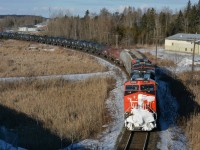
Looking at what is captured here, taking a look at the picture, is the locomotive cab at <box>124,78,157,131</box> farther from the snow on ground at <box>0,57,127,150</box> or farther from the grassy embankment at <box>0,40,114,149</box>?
the grassy embankment at <box>0,40,114,149</box>

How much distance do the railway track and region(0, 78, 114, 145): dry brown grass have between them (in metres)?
1.80

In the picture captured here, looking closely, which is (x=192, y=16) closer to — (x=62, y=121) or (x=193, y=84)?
(x=193, y=84)

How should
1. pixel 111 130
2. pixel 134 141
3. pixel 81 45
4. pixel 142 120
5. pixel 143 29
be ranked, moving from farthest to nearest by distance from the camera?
pixel 143 29, pixel 81 45, pixel 111 130, pixel 142 120, pixel 134 141

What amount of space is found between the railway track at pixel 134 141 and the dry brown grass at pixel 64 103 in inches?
70.9

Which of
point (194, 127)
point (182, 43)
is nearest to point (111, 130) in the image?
point (194, 127)

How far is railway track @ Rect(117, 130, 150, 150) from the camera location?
47.3ft

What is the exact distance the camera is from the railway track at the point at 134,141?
14422 mm

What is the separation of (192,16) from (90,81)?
61.5 meters

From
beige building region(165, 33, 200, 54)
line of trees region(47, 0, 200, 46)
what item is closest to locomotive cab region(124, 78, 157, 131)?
beige building region(165, 33, 200, 54)

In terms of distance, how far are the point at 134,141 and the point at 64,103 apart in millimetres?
8531

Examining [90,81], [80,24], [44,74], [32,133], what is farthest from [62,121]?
[80,24]

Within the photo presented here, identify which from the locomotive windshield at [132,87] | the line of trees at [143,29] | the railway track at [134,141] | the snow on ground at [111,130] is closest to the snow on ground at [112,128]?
the snow on ground at [111,130]

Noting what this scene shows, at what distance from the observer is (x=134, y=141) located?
15.2 metres

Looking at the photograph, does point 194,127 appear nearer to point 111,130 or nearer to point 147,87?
point 147,87
